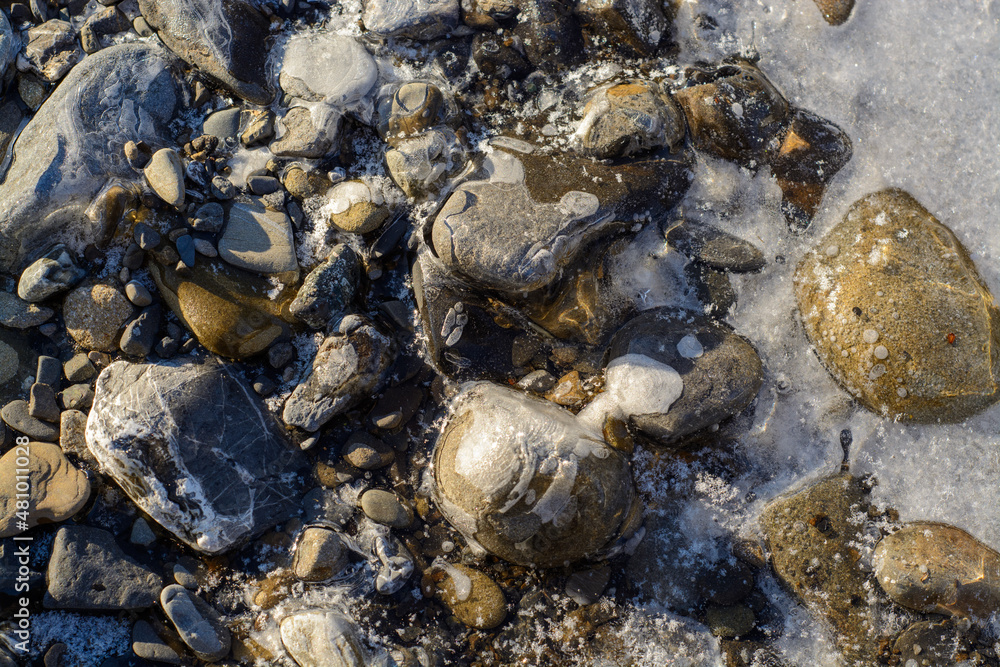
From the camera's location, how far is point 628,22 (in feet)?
11.5

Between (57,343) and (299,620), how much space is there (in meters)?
2.25

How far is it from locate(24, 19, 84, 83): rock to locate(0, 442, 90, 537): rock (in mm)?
2347

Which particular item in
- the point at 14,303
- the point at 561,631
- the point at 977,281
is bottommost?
the point at 561,631

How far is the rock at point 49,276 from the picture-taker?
10.7 feet

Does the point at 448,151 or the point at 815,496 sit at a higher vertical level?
the point at 448,151

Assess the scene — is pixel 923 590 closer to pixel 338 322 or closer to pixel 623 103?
pixel 623 103

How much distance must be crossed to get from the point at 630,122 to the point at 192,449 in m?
3.17

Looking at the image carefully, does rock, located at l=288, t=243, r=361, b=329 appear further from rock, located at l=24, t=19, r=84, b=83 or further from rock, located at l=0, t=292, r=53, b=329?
rock, located at l=24, t=19, r=84, b=83

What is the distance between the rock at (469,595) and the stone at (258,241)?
2.05 metres

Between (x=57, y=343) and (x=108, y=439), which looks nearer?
(x=108, y=439)

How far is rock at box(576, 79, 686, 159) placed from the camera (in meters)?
3.30

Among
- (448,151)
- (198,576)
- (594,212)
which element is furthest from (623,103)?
(198,576)

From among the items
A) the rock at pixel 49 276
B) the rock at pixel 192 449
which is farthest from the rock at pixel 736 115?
the rock at pixel 49 276

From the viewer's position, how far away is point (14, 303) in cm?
336
